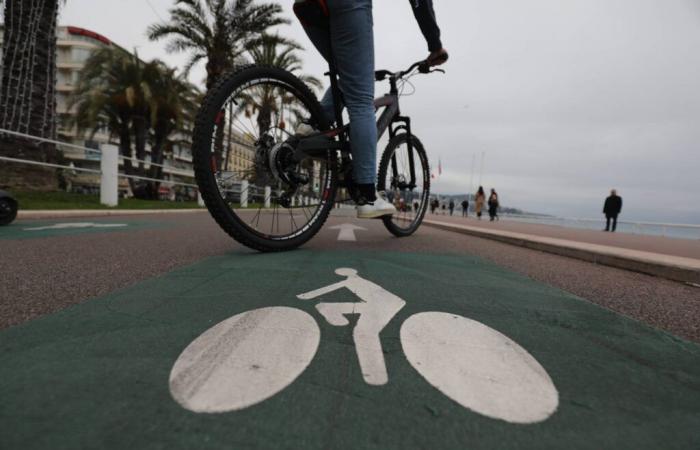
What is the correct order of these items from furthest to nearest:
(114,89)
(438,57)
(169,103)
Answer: (169,103) → (114,89) → (438,57)

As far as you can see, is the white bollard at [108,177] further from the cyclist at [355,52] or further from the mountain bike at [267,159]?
the cyclist at [355,52]

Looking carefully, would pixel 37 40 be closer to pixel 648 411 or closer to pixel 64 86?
pixel 648 411

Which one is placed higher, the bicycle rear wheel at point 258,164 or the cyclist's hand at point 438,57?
the cyclist's hand at point 438,57

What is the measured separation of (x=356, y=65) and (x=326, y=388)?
82.1 inches

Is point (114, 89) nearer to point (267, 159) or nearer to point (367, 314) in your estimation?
point (267, 159)

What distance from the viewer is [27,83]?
7.39 m

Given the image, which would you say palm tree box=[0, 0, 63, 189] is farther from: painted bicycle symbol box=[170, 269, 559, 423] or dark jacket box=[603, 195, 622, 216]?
dark jacket box=[603, 195, 622, 216]

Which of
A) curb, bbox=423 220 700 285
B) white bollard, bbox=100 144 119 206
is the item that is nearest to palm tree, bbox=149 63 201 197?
white bollard, bbox=100 144 119 206

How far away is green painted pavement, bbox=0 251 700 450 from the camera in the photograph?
551 millimetres

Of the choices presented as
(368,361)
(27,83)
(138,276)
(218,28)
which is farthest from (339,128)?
(218,28)

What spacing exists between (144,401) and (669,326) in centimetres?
153

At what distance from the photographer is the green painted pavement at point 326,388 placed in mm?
551

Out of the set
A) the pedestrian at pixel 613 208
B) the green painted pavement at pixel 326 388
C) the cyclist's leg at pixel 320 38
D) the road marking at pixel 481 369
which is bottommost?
the green painted pavement at pixel 326 388

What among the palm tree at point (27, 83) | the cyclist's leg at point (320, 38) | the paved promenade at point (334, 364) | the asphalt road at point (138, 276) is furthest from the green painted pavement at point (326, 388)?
the palm tree at point (27, 83)
